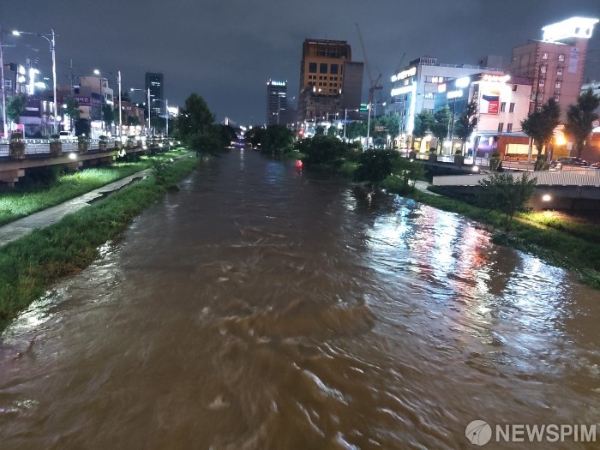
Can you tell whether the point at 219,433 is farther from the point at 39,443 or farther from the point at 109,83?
the point at 109,83

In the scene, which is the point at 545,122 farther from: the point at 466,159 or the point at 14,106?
the point at 14,106

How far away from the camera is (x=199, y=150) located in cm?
6969

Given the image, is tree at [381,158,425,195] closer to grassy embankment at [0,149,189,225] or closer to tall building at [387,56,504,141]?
grassy embankment at [0,149,189,225]

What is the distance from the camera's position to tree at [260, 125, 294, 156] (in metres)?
92.8

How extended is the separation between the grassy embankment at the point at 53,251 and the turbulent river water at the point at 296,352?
22.5 inches

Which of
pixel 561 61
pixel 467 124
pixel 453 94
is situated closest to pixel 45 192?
pixel 467 124

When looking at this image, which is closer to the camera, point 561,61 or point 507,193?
point 507,193

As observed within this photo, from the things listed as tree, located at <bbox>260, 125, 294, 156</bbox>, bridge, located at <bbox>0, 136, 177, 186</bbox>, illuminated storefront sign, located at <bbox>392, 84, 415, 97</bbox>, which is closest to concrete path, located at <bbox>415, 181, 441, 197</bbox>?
bridge, located at <bbox>0, 136, 177, 186</bbox>

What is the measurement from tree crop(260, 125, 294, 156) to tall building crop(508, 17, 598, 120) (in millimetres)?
47265

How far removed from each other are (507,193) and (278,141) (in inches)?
2914

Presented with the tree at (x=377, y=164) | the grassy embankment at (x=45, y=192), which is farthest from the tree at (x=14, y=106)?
the tree at (x=377, y=164)

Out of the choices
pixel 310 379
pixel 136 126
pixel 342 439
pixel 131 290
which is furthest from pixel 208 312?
pixel 136 126

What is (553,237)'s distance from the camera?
20.9 m

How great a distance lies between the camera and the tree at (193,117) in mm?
76500
